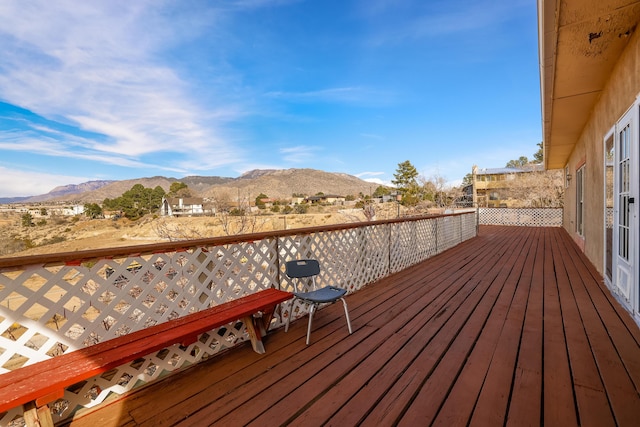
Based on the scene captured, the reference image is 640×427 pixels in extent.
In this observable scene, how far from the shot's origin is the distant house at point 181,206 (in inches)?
1508

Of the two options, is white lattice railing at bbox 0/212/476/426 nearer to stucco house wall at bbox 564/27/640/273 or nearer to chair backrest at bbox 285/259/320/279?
chair backrest at bbox 285/259/320/279

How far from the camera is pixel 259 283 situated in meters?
2.70

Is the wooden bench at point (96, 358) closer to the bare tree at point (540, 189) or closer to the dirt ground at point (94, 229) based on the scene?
the dirt ground at point (94, 229)

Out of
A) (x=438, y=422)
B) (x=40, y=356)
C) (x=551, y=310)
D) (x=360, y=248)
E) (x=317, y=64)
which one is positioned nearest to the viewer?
(x=438, y=422)

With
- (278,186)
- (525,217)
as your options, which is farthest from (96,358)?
(278,186)

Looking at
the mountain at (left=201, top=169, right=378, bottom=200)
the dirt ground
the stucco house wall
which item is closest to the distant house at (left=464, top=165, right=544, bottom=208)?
the dirt ground

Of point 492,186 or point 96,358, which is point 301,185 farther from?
point 96,358

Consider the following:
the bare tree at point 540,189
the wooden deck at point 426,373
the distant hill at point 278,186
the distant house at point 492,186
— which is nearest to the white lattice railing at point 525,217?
the bare tree at point 540,189

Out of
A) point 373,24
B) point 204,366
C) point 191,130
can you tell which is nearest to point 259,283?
point 204,366

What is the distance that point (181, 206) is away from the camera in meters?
39.2

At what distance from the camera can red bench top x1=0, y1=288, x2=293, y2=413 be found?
4.03 feet

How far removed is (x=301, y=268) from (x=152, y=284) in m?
1.33

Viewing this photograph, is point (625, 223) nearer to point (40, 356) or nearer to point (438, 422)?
point (438, 422)

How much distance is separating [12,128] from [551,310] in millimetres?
50709
